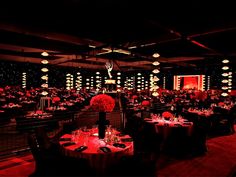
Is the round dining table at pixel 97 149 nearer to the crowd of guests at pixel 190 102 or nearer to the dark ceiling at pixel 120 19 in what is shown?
the dark ceiling at pixel 120 19

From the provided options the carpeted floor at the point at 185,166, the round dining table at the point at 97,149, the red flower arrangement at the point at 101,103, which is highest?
the red flower arrangement at the point at 101,103

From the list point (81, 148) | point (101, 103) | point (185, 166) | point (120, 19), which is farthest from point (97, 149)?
point (120, 19)

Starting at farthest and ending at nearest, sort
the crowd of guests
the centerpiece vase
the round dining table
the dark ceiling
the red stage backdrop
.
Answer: the red stage backdrop, the crowd of guests, the dark ceiling, the centerpiece vase, the round dining table

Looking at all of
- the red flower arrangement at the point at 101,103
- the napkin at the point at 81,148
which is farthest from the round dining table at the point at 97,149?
the red flower arrangement at the point at 101,103

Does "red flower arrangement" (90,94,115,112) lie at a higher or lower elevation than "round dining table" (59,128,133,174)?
higher

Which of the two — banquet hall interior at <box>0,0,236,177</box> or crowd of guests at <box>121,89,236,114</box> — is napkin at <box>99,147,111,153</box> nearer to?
banquet hall interior at <box>0,0,236,177</box>

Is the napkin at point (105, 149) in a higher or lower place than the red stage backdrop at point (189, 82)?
→ lower

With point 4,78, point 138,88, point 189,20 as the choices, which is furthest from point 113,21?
point 138,88

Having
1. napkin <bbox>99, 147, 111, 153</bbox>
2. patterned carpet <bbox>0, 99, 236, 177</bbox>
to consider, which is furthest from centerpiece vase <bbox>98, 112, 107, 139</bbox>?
patterned carpet <bbox>0, 99, 236, 177</bbox>

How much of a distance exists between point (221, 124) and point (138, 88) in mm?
17242

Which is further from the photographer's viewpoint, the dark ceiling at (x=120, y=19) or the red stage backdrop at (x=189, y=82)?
the red stage backdrop at (x=189, y=82)

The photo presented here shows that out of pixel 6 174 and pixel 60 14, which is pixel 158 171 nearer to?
pixel 6 174

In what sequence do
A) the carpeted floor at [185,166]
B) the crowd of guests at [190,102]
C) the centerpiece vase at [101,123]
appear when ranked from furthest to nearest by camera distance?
the crowd of guests at [190,102], the carpeted floor at [185,166], the centerpiece vase at [101,123]

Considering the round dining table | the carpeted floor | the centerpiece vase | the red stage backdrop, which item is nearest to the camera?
the round dining table
